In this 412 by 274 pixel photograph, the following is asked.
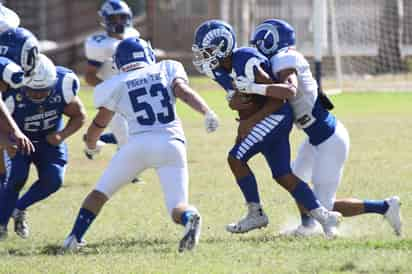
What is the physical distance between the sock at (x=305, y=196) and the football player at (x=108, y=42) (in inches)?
169

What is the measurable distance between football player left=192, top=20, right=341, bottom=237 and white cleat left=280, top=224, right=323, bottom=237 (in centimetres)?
27

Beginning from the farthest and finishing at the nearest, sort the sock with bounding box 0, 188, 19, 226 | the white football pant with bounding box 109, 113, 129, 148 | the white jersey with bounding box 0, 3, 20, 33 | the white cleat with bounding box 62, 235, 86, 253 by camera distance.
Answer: the white football pant with bounding box 109, 113, 129, 148, the sock with bounding box 0, 188, 19, 226, the white jersey with bounding box 0, 3, 20, 33, the white cleat with bounding box 62, 235, 86, 253

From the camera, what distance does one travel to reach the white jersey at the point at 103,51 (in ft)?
39.8

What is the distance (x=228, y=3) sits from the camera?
3094 centimetres

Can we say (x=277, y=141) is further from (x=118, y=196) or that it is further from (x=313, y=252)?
(x=118, y=196)

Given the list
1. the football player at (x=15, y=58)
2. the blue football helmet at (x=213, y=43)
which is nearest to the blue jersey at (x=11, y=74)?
the football player at (x=15, y=58)

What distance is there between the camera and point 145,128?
25.6 ft

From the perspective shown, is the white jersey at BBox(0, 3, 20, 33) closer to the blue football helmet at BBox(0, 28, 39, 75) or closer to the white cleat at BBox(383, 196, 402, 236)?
the blue football helmet at BBox(0, 28, 39, 75)

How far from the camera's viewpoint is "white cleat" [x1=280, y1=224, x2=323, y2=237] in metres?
8.22

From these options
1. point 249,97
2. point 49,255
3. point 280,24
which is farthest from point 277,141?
point 49,255

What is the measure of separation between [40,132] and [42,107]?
22 cm

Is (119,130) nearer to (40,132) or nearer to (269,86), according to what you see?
(40,132)

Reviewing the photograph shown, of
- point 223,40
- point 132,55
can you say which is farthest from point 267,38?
point 132,55

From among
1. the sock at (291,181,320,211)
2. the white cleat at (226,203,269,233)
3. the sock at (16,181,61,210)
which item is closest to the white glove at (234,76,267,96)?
the sock at (291,181,320,211)
